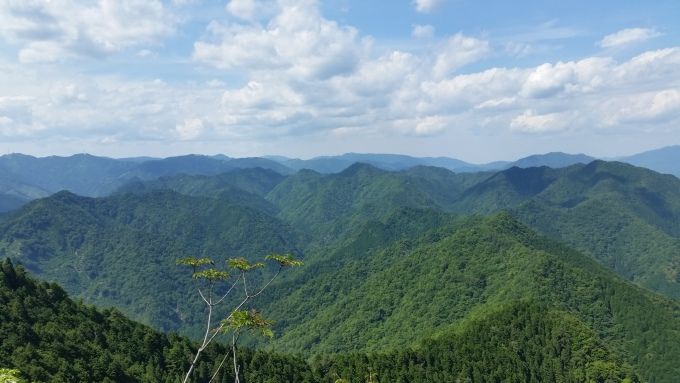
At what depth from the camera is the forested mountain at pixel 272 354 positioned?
333 ft

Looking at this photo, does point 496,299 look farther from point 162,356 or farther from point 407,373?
point 162,356

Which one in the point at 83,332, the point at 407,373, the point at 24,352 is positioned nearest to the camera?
the point at 24,352

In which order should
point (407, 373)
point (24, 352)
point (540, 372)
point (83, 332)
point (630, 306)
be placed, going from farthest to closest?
point (630, 306) < point (540, 372) < point (407, 373) < point (83, 332) < point (24, 352)

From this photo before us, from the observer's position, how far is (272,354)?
129 meters

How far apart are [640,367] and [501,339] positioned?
55.9 metres

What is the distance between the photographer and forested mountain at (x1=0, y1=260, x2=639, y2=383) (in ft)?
333

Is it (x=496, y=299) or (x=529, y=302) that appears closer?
(x=529, y=302)

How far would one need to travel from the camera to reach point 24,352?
93.4 metres

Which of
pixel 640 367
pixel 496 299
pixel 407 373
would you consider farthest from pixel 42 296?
pixel 640 367

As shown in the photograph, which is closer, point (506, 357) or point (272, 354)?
point (272, 354)

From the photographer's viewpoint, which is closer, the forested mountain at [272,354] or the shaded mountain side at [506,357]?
the forested mountain at [272,354]

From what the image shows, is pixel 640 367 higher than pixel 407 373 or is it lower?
lower

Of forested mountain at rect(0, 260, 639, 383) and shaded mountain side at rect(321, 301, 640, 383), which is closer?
forested mountain at rect(0, 260, 639, 383)

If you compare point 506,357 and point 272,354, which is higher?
point 272,354
